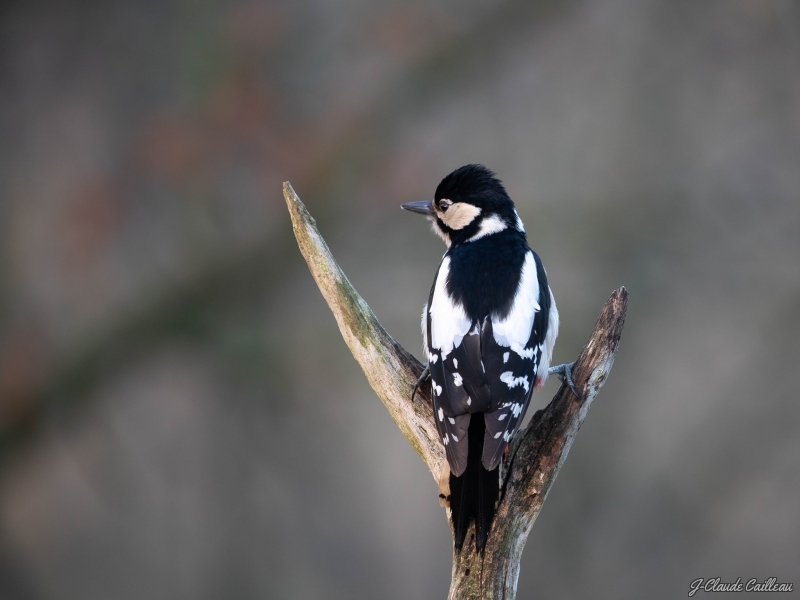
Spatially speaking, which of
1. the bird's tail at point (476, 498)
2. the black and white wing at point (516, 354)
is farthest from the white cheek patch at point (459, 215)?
the bird's tail at point (476, 498)

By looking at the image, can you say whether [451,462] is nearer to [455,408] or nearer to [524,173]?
[455,408]

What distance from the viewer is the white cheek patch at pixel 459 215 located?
322cm

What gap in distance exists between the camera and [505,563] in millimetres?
2365

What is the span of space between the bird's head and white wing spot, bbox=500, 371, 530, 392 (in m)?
0.80

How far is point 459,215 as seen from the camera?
3.26m

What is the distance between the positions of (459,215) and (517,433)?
40.4 inches

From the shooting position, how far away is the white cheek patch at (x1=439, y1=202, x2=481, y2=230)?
3.22m

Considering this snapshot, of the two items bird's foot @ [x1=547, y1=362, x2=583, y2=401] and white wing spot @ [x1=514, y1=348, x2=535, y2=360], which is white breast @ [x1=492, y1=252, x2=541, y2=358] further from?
bird's foot @ [x1=547, y1=362, x2=583, y2=401]

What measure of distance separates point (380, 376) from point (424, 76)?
2.60 meters

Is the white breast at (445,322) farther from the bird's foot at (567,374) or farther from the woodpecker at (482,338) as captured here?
the bird's foot at (567,374)

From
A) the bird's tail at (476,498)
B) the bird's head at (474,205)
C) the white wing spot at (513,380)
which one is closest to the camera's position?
the bird's tail at (476,498)

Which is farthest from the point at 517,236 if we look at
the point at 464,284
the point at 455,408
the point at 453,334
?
the point at 455,408
